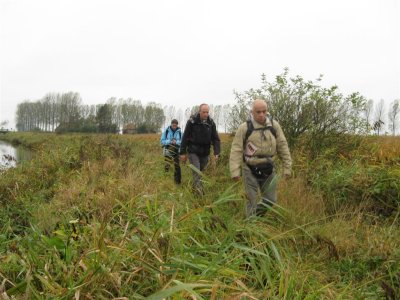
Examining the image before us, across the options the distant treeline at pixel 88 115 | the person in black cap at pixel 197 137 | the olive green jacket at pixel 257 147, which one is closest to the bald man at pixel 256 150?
the olive green jacket at pixel 257 147

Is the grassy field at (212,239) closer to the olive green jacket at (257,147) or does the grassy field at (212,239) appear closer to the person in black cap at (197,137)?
the olive green jacket at (257,147)

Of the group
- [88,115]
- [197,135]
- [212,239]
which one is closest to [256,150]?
[212,239]

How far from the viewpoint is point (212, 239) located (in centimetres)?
282

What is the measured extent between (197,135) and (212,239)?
11.4ft

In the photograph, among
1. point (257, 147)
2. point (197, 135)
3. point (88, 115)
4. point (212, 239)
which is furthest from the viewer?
point (88, 115)

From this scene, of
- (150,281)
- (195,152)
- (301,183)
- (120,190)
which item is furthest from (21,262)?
(301,183)

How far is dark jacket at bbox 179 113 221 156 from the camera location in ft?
20.1

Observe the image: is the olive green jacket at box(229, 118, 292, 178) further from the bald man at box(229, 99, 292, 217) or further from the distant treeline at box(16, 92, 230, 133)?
the distant treeline at box(16, 92, 230, 133)

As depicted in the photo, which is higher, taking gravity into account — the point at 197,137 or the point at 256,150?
the point at 197,137

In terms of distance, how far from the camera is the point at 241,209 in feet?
11.9

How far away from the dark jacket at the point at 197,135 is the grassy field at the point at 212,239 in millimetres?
1504

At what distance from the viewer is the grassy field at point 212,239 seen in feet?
6.90

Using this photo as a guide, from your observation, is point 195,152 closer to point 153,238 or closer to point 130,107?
A: point 153,238

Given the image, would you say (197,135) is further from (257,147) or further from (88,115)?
(88,115)
